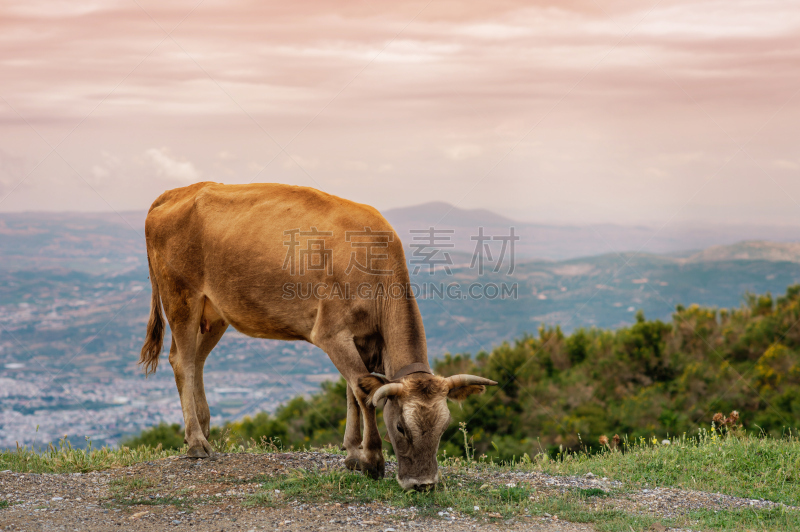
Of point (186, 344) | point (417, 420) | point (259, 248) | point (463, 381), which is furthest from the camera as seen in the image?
point (186, 344)

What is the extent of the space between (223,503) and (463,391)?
8.75ft

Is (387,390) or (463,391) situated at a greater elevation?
(387,390)

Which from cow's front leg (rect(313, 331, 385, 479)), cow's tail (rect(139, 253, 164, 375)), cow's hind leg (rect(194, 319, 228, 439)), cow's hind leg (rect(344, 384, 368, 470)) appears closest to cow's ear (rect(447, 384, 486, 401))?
cow's front leg (rect(313, 331, 385, 479))

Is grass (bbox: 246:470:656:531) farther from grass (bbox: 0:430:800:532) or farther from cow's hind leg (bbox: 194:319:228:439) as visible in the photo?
cow's hind leg (bbox: 194:319:228:439)

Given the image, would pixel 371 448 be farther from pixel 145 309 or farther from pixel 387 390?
pixel 145 309

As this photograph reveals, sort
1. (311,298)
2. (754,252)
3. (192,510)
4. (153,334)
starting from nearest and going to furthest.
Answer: (192,510) < (311,298) < (153,334) < (754,252)

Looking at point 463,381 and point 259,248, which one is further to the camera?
point 259,248

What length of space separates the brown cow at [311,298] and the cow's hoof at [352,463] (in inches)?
0.5

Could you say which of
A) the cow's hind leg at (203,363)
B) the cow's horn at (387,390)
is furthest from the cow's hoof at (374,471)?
the cow's hind leg at (203,363)

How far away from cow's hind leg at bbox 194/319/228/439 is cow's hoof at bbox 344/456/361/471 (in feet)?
7.92

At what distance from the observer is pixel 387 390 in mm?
6570

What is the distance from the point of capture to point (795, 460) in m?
7.91

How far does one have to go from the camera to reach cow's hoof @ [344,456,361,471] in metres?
7.73

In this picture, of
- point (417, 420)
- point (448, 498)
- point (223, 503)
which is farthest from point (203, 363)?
point (448, 498)
